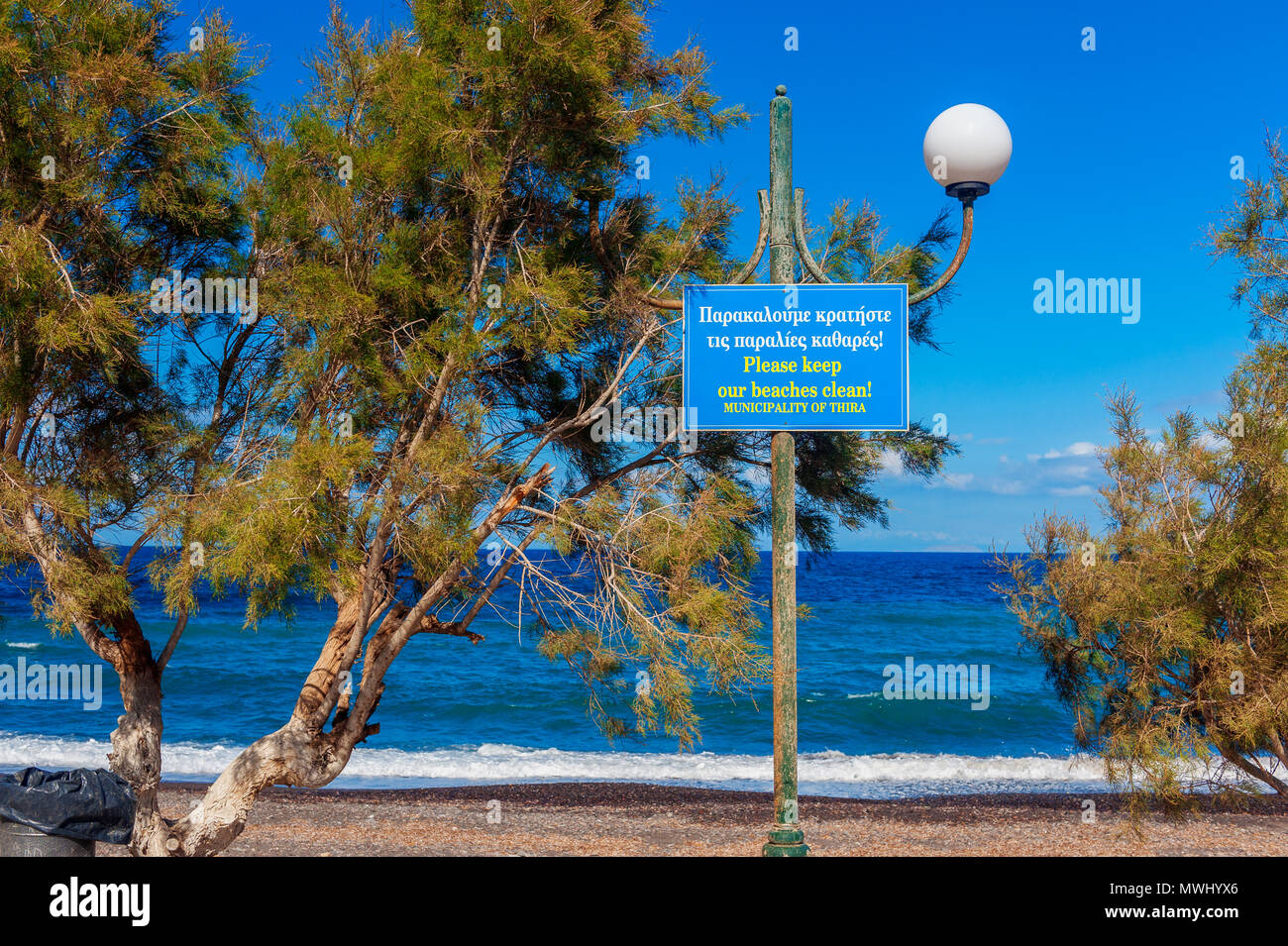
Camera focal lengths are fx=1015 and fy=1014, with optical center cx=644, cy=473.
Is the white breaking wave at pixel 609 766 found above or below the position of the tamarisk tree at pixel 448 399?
below

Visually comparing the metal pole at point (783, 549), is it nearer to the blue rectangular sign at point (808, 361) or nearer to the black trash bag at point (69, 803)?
the blue rectangular sign at point (808, 361)

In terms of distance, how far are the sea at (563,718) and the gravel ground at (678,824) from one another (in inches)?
51.2

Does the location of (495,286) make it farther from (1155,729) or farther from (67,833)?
(1155,729)

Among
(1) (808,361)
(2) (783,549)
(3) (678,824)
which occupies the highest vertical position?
(1) (808,361)

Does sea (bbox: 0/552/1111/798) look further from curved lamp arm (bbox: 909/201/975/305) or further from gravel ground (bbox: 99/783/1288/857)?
curved lamp arm (bbox: 909/201/975/305)

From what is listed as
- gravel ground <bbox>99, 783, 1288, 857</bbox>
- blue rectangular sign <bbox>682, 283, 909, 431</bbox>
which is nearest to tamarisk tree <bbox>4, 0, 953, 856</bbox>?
blue rectangular sign <bbox>682, 283, 909, 431</bbox>

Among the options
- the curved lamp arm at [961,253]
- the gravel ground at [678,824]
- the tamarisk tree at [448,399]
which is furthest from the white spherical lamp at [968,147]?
the gravel ground at [678,824]

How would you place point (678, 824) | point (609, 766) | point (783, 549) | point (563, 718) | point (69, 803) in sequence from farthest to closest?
point (563, 718)
point (609, 766)
point (678, 824)
point (783, 549)
point (69, 803)

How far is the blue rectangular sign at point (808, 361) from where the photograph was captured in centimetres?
565

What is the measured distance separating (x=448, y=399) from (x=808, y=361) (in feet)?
9.61

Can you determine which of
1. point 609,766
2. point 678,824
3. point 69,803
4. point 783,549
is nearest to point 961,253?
point 783,549

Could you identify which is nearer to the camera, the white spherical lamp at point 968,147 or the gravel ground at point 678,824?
the white spherical lamp at point 968,147

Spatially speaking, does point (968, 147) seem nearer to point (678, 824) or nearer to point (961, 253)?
point (961, 253)

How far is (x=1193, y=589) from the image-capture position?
7.46 meters
